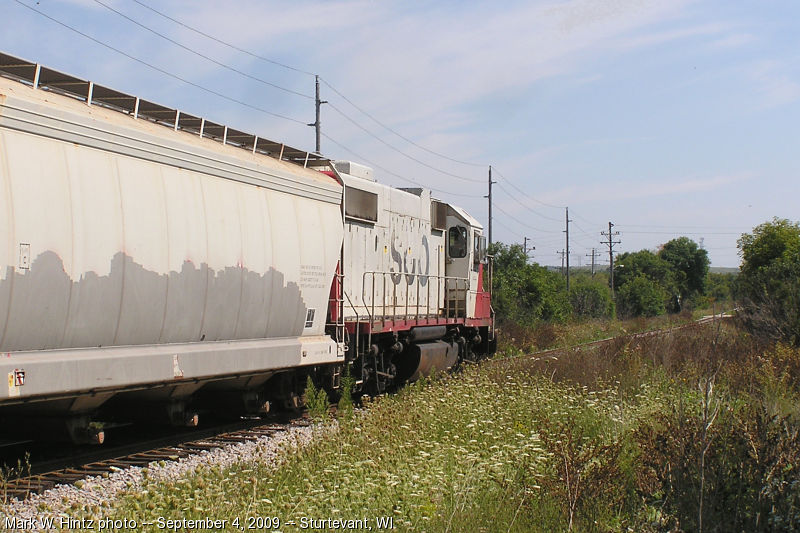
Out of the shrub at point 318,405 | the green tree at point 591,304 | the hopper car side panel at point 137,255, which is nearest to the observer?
the hopper car side panel at point 137,255

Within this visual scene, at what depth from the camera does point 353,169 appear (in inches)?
551

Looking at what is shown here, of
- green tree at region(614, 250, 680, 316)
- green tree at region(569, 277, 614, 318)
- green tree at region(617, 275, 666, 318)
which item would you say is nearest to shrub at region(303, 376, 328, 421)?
green tree at region(569, 277, 614, 318)

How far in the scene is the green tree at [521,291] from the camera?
3519 centimetres

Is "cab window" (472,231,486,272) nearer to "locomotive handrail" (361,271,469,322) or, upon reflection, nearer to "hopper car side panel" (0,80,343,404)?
"locomotive handrail" (361,271,469,322)

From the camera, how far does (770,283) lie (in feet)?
67.1

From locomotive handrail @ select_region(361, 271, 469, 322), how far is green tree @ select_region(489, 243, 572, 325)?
1668 centimetres

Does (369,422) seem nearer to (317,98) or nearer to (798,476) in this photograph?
(798,476)

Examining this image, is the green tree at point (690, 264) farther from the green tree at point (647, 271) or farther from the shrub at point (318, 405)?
the shrub at point (318, 405)

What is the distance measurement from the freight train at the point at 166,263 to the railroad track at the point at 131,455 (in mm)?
303

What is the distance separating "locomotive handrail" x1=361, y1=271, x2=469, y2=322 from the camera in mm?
14086

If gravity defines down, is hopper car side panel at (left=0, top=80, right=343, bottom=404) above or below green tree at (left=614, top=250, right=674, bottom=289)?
below

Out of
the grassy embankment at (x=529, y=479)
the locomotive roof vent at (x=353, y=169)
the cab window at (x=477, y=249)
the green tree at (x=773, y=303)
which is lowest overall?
the grassy embankment at (x=529, y=479)

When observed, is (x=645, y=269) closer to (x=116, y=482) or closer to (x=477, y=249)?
(x=477, y=249)

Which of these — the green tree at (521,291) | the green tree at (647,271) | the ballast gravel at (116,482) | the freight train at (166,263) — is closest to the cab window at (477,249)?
the freight train at (166,263)
